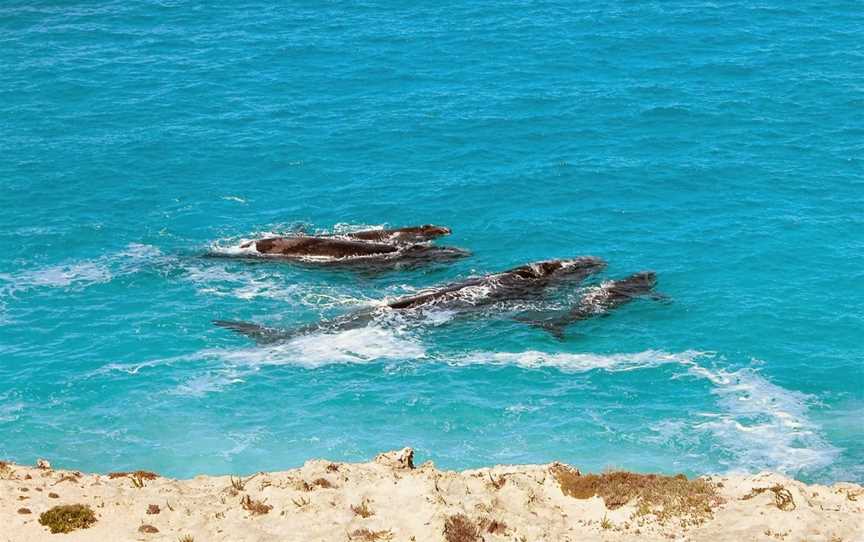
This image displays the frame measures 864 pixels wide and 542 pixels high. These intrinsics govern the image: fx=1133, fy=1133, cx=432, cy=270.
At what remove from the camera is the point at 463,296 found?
2157 inches

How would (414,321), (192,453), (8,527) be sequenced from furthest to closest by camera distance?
(414,321), (192,453), (8,527)

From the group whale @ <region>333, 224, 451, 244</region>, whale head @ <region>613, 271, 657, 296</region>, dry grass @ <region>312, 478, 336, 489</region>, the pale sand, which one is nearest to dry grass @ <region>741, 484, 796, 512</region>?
the pale sand

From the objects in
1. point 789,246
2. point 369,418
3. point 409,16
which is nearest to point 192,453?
point 369,418

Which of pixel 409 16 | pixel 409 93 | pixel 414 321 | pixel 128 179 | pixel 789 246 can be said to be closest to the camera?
pixel 414 321

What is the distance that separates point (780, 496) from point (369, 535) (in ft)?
39.5

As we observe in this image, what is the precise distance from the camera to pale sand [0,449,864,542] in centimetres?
3228

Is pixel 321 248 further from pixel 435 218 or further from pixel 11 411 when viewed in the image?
pixel 11 411

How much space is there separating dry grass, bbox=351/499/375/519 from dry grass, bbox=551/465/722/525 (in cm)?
605

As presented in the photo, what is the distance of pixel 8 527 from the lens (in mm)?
32875

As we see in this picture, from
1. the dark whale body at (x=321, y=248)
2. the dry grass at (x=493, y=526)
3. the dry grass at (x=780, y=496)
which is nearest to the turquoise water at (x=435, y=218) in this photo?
the dark whale body at (x=321, y=248)

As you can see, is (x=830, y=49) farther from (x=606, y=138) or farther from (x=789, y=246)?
(x=789, y=246)

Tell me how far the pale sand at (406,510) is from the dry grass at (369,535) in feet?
0.15

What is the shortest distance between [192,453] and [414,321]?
1286cm

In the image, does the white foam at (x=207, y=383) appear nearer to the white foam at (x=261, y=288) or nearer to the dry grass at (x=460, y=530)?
the white foam at (x=261, y=288)
